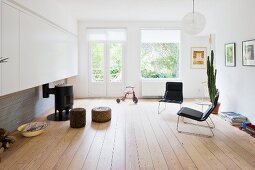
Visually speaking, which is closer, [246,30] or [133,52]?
[246,30]

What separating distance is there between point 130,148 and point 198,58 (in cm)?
565

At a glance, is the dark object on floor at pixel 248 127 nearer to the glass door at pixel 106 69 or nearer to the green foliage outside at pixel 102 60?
the glass door at pixel 106 69

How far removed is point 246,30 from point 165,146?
3004 millimetres

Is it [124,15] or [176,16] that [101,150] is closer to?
[124,15]

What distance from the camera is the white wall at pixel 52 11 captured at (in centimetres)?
385

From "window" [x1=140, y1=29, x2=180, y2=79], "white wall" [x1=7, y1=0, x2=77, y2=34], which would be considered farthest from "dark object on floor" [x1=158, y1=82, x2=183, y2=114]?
"white wall" [x1=7, y1=0, x2=77, y2=34]

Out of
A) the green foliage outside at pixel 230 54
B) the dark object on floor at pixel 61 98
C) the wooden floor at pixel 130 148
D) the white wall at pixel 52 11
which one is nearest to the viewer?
the wooden floor at pixel 130 148

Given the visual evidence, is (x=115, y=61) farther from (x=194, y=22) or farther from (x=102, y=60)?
(x=194, y=22)

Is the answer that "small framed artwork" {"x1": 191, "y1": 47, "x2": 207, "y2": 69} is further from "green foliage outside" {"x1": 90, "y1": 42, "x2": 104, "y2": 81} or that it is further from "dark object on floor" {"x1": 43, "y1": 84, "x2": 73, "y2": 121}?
"dark object on floor" {"x1": 43, "y1": 84, "x2": 73, "y2": 121}

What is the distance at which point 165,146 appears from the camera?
338cm

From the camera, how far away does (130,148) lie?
10.8 feet

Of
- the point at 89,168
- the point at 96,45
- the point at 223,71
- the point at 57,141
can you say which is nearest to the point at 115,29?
the point at 96,45

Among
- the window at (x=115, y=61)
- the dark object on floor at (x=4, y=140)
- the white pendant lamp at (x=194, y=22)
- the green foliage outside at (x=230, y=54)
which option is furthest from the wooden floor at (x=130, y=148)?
the window at (x=115, y=61)

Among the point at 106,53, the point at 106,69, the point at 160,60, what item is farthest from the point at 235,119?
the point at 106,53
